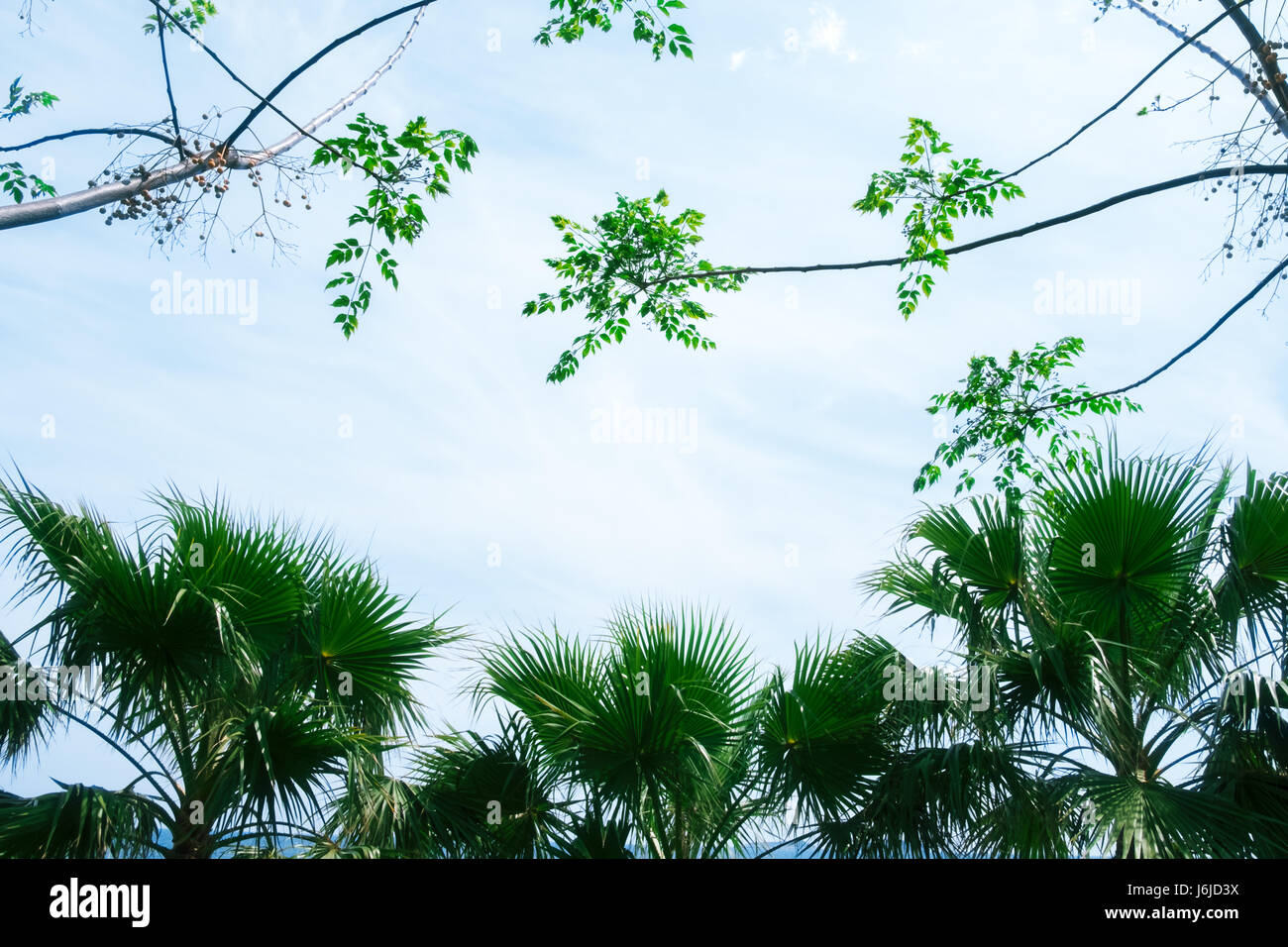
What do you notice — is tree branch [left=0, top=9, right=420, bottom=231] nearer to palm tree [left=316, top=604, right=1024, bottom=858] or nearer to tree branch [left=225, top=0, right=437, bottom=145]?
tree branch [left=225, top=0, right=437, bottom=145]

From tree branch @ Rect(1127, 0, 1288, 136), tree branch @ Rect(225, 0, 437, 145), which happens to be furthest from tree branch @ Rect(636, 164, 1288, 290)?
tree branch @ Rect(225, 0, 437, 145)

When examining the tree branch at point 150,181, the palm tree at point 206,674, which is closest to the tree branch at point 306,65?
the tree branch at point 150,181

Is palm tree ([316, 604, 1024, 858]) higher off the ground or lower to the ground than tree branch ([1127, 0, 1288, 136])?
lower

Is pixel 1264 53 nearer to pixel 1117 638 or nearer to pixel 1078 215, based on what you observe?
pixel 1078 215

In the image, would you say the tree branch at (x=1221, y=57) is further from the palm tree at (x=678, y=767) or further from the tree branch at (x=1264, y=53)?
the palm tree at (x=678, y=767)

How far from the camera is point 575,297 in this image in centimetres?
819

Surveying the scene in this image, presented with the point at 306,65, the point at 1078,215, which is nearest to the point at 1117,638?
the point at 1078,215

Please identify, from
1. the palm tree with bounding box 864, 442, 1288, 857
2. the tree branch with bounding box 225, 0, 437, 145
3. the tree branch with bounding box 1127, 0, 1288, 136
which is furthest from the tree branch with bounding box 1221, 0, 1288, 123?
the tree branch with bounding box 225, 0, 437, 145

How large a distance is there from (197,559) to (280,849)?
1731 mm

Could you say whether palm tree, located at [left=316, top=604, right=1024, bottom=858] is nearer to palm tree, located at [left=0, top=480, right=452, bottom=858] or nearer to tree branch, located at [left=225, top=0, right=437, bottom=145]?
palm tree, located at [left=0, top=480, right=452, bottom=858]

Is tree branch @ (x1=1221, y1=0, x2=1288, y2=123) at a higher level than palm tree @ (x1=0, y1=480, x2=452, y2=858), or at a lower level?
higher

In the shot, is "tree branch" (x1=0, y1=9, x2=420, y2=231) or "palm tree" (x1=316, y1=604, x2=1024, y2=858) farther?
"palm tree" (x1=316, y1=604, x2=1024, y2=858)

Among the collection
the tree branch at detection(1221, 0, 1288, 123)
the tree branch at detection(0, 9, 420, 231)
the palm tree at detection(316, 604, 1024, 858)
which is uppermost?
the tree branch at detection(1221, 0, 1288, 123)
